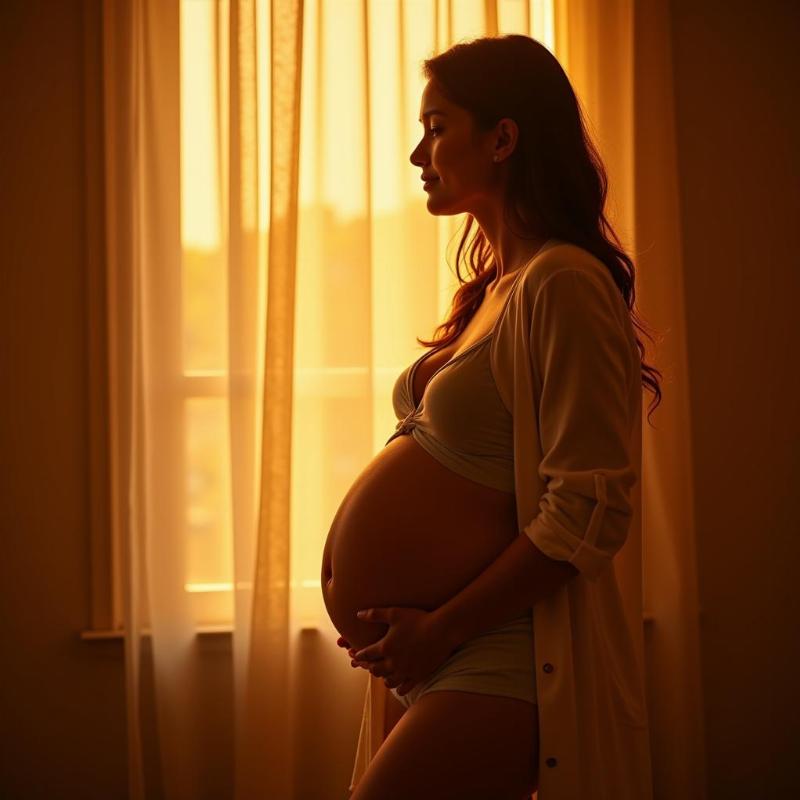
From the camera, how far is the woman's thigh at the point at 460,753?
953 mm

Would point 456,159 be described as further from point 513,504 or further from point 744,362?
point 744,362

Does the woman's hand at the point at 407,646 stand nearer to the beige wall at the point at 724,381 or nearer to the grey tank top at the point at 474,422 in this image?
the grey tank top at the point at 474,422

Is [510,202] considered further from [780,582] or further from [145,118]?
[780,582]

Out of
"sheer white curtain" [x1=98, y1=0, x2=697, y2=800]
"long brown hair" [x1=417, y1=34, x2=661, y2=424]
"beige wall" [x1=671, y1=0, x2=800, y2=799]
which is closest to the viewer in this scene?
"long brown hair" [x1=417, y1=34, x2=661, y2=424]

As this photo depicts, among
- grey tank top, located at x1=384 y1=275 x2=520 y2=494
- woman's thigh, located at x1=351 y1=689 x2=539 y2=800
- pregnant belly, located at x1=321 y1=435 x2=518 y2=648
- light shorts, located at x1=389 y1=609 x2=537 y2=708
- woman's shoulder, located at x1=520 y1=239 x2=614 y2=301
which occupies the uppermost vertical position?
woman's shoulder, located at x1=520 y1=239 x2=614 y2=301

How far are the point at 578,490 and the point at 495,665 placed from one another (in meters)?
0.23

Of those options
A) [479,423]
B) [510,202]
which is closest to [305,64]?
[510,202]

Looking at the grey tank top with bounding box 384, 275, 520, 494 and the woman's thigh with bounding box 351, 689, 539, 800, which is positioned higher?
the grey tank top with bounding box 384, 275, 520, 494

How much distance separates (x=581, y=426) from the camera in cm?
95

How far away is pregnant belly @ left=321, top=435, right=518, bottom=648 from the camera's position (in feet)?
3.43

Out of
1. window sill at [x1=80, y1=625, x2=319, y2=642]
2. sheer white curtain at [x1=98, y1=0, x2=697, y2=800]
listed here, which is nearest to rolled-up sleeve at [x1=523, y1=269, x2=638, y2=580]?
sheer white curtain at [x1=98, y1=0, x2=697, y2=800]

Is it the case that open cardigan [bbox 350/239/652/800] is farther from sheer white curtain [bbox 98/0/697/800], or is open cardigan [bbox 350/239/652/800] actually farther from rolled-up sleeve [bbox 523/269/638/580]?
sheer white curtain [bbox 98/0/697/800]

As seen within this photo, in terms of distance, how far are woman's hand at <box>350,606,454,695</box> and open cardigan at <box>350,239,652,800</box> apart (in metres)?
0.12

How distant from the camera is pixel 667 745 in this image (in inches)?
77.6
